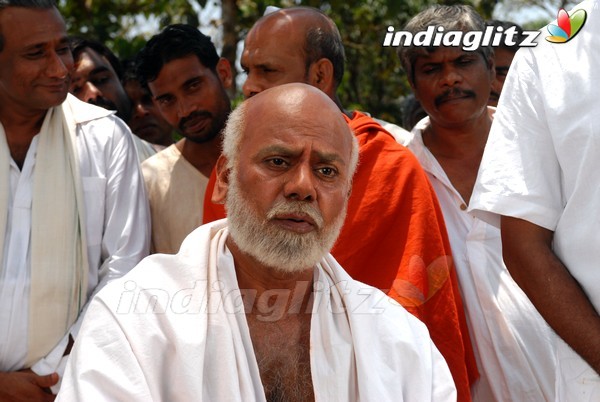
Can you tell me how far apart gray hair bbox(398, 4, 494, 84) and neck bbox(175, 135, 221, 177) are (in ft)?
3.30

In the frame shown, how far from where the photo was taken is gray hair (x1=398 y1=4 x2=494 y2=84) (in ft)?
14.4

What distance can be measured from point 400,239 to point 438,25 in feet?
4.08

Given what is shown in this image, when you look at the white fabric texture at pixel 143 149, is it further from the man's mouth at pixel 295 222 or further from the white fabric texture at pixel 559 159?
the white fabric texture at pixel 559 159

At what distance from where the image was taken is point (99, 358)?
2545 millimetres

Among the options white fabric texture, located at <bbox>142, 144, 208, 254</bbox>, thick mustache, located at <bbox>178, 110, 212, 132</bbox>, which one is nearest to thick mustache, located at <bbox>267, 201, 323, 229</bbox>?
white fabric texture, located at <bbox>142, 144, 208, 254</bbox>

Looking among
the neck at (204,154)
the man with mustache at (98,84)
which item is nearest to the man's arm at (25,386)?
the neck at (204,154)

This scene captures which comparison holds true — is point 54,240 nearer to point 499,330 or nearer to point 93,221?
point 93,221

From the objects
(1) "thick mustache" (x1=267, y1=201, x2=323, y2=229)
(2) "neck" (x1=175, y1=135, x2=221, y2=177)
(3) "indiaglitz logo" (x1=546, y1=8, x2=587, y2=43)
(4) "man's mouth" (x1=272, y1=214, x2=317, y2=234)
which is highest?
(3) "indiaglitz logo" (x1=546, y1=8, x2=587, y2=43)

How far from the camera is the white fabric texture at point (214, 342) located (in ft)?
8.43

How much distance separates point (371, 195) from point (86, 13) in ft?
19.4

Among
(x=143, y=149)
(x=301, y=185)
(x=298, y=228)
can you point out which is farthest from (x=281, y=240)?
(x=143, y=149)

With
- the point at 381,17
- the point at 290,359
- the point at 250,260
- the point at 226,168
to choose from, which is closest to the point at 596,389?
the point at 290,359

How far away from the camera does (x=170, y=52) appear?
4.74m

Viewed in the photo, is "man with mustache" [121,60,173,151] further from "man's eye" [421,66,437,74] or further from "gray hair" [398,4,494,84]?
"man's eye" [421,66,437,74]
